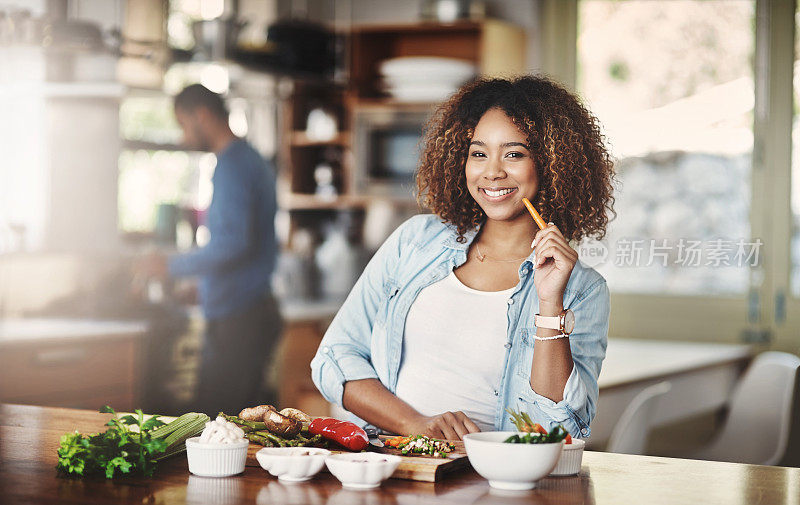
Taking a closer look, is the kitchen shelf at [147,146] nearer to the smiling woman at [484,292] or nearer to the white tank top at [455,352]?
the smiling woman at [484,292]

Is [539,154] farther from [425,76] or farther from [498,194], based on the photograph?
[425,76]

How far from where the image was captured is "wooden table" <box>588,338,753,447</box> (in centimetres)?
302

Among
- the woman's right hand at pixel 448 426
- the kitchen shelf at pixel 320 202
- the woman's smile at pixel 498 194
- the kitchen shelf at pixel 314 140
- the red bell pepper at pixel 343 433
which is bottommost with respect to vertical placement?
the woman's right hand at pixel 448 426

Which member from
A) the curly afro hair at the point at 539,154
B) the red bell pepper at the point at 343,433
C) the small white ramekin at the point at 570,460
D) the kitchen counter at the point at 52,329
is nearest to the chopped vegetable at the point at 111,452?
the red bell pepper at the point at 343,433

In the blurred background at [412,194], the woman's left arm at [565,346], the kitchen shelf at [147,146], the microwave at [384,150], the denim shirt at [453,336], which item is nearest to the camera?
the woman's left arm at [565,346]

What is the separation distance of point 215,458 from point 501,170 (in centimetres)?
83

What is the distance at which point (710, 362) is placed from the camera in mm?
3197

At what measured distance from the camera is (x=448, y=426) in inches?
69.1

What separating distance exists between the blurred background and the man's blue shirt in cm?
5

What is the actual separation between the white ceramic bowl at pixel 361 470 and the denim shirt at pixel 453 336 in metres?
0.49

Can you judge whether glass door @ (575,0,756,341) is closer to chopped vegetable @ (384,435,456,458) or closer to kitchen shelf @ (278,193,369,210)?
kitchen shelf @ (278,193,369,210)

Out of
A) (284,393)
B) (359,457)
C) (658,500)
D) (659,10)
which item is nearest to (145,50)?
(284,393)

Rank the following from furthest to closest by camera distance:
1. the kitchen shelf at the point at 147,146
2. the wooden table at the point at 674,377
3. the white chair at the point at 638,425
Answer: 1. the kitchen shelf at the point at 147,146
2. the wooden table at the point at 674,377
3. the white chair at the point at 638,425

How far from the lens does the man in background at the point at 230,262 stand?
3631 millimetres
